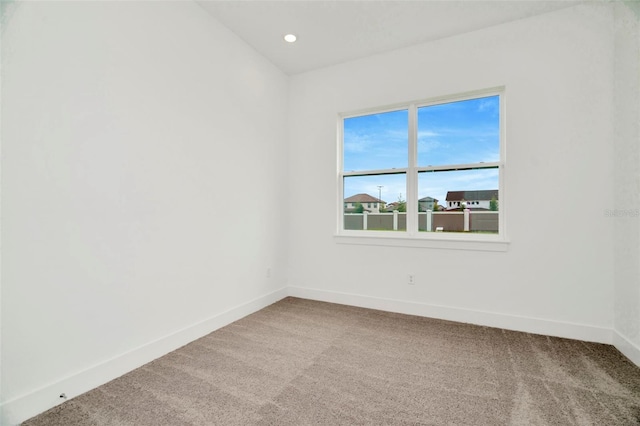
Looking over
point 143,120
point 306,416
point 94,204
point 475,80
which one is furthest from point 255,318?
point 475,80

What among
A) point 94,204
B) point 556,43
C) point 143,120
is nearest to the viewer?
point 94,204

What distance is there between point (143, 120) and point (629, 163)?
3.80 m

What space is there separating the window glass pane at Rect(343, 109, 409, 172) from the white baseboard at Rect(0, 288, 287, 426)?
233cm

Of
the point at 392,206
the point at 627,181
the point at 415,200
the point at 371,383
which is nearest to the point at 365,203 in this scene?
the point at 392,206

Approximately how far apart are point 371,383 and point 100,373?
1796 mm

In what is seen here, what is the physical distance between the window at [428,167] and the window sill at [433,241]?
3 centimetres

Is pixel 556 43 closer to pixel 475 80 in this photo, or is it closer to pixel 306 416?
pixel 475 80

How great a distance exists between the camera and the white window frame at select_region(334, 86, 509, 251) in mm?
2918

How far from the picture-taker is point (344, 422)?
1.56 m

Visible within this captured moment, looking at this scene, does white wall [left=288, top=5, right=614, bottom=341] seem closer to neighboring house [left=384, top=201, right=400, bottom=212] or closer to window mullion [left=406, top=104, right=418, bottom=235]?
window mullion [left=406, top=104, right=418, bottom=235]

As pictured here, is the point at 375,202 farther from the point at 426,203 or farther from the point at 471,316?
the point at 471,316

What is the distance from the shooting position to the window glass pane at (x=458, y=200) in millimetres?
3004

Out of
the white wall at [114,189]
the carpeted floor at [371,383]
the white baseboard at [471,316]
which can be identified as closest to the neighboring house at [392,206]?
the white baseboard at [471,316]

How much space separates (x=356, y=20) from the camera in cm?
279
